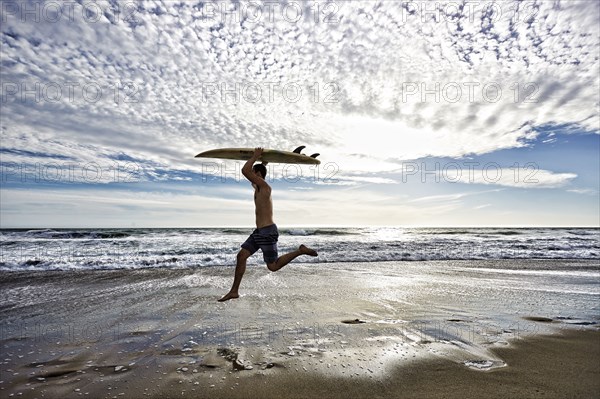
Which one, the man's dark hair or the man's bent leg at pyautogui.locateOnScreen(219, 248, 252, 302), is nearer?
the man's dark hair

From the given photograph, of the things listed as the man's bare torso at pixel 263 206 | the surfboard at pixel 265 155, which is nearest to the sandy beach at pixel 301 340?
the man's bare torso at pixel 263 206

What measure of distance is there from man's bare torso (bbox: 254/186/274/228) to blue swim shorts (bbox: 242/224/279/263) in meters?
0.07

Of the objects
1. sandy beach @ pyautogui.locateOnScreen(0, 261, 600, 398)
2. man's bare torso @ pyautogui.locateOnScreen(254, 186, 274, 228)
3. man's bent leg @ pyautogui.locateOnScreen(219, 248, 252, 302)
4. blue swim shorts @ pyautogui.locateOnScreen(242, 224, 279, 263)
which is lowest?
sandy beach @ pyautogui.locateOnScreen(0, 261, 600, 398)

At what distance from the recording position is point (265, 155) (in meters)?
4.24

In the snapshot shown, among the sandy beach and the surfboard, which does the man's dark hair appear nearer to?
the surfboard

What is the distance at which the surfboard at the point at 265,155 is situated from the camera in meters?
4.13

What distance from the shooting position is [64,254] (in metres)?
20.8

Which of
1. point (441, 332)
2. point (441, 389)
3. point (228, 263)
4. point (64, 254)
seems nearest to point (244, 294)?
point (441, 332)

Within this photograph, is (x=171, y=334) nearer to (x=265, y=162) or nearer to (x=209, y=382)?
(x=209, y=382)

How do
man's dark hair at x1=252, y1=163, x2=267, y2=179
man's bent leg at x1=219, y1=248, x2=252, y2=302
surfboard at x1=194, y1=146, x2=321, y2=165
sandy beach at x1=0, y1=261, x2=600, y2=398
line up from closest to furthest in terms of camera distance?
surfboard at x1=194, y1=146, x2=321, y2=165 < man's dark hair at x1=252, y1=163, x2=267, y2=179 < man's bent leg at x1=219, y1=248, x2=252, y2=302 < sandy beach at x1=0, y1=261, x2=600, y2=398

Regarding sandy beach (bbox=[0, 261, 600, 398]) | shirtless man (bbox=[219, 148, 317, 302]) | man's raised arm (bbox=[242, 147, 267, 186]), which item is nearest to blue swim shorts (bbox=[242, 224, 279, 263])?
shirtless man (bbox=[219, 148, 317, 302])

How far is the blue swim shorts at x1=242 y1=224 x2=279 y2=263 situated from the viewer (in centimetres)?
445

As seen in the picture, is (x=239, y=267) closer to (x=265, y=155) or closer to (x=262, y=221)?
(x=262, y=221)

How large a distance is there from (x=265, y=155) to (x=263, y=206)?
1.98 ft
